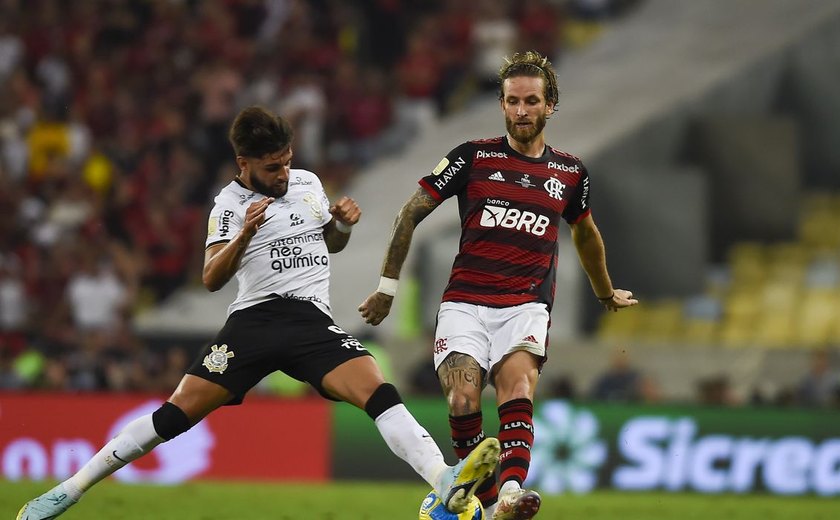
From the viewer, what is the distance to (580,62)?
2641 cm

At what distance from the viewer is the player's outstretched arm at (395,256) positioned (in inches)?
356

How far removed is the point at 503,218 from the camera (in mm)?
9195

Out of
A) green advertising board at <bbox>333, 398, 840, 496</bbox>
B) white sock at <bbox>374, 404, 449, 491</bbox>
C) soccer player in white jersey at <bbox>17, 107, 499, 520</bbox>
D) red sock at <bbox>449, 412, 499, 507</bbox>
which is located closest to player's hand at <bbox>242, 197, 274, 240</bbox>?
soccer player in white jersey at <bbox>17, 107, 499, 520</bbox>

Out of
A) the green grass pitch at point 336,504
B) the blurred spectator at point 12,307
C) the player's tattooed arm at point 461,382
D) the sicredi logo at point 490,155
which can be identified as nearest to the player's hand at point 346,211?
the sicredi logo at point 490,155

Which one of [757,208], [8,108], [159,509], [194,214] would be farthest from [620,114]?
[159,509]

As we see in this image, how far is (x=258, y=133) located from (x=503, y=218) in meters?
1.51

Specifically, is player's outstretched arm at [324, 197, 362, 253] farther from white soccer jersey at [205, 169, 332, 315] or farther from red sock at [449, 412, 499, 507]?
red sock at [449, 412, 499, 507]

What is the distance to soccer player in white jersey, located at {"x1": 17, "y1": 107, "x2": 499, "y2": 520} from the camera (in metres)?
8.83

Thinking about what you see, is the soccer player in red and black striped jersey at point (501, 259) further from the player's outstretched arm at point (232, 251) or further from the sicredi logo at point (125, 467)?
the sicredi logo at point (125, 467)

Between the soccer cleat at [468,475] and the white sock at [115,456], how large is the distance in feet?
5.88

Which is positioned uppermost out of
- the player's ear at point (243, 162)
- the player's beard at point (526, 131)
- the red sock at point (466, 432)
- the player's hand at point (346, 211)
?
the player's beard at point (526, 131)

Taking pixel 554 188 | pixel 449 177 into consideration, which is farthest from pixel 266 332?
pixel 554 188

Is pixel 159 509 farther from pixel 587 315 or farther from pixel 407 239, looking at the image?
pixel 587 315

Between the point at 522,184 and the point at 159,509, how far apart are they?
14.9 ft
